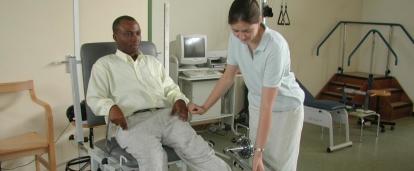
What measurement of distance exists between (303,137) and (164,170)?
9.70ft

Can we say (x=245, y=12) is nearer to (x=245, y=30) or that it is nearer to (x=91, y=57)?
(x=245, y=30)

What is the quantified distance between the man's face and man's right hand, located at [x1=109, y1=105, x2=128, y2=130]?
0.37 meters

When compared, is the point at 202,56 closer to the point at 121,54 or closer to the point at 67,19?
the point at 67,19

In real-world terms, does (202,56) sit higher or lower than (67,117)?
higher

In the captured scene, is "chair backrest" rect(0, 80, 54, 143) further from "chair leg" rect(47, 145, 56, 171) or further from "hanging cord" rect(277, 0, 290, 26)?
"hanging cord" rect(277, 0, 290, 26)

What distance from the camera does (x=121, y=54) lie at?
2102 mm

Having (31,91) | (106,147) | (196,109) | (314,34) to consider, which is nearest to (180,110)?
(196,109)

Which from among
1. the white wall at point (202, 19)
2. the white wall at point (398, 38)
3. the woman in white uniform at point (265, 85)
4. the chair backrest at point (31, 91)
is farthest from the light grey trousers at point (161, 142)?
the white wall at point (398, 38)

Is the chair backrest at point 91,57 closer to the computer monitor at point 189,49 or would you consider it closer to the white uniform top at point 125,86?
the white uniform top at point 125,86

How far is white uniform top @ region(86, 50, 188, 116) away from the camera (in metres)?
1.94

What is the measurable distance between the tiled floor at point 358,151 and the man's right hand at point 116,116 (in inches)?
82.8

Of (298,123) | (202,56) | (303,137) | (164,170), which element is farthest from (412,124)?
(164,170)

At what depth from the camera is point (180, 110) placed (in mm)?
1983

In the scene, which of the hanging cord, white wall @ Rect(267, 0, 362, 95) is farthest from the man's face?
the hanging cord
